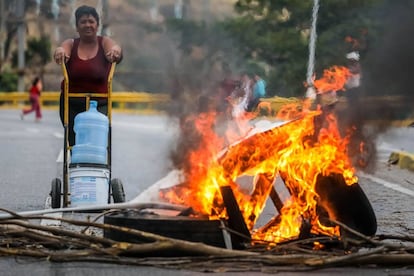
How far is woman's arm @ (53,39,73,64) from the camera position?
9992mm

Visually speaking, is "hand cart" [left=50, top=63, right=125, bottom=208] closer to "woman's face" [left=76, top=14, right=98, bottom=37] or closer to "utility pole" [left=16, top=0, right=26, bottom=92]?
"woman's face" [left=76, top=14, right=98, bottom=37]

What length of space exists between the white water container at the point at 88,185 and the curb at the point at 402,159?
28.8 feet

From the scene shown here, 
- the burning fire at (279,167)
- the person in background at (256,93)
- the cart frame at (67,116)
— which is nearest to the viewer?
the burning fire at (279,167)

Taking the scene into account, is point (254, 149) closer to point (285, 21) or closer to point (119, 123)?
point (285, 21)

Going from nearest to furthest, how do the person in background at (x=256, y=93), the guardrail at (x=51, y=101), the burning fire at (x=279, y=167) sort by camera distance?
1. the burning fire at (x=279, y=167)
2. the person in background at (x=256, y=93)
3. the guardrail at (x=51, y=101)

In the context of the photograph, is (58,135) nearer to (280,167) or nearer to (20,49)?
(280,167)

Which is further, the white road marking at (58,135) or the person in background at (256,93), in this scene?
the white road marking at (58,135)

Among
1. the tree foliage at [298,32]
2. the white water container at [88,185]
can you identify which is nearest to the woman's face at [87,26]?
the white water container at [88,185]

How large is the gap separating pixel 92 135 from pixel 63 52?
736mm

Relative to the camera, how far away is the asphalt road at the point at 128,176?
7016 mm

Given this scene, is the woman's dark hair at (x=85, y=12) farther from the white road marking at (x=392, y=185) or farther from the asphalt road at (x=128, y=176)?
the white road marking at (x=392, y=185)

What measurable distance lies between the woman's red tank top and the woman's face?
77 mm

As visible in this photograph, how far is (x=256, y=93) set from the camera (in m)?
10.0

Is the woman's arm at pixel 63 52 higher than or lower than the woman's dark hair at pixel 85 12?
lower
